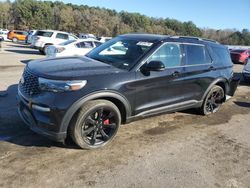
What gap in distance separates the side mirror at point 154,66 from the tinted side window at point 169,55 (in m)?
0.22

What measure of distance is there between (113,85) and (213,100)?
3410mm

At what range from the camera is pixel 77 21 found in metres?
77.4

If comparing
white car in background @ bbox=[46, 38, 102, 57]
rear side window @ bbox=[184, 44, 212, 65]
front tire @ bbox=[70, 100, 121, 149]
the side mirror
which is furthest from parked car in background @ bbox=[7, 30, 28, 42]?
front tire @ bbox=[70, 100, 121, 149]

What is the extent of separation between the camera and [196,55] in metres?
6.56

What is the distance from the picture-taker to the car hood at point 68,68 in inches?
182

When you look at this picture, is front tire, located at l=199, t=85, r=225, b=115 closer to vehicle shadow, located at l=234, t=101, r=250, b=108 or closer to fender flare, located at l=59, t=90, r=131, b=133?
vehicle shadow, located at l=234, t=101, r=250, b=108

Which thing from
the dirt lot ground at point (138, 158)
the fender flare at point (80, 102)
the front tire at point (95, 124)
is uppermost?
the fender flare at point (80, 102)

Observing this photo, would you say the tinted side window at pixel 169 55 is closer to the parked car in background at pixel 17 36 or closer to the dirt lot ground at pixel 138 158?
the dirt lot ground at pixel 138 158

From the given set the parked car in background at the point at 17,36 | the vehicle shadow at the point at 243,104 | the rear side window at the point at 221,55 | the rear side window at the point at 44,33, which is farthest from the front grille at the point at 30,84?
the parked car in background at the point at 17,36

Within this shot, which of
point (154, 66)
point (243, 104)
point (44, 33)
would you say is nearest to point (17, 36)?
point (44, 33)

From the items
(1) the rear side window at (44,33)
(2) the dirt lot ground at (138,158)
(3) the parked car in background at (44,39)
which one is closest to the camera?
(2) the dirt lot ground at (138,158)

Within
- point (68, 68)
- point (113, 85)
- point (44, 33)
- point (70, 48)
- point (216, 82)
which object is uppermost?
point (44, 33)

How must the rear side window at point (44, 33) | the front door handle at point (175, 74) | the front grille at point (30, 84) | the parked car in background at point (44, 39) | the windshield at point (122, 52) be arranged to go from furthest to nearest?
the rear side window at point (44, 33), the parked car in background at point (44, 39), the front door handle at point (175, 74), the windshield at point (122, 52), the front grille at point (30, 84)

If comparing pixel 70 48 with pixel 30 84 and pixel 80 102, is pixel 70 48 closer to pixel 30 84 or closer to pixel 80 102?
pixel 30 84
